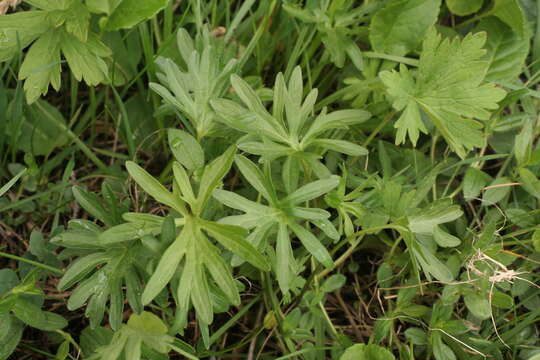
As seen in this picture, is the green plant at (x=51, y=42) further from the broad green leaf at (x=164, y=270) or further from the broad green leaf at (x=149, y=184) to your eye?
the broad green leaf at (x=164, y=270)

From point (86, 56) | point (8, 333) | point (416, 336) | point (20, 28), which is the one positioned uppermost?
point (20, 28)

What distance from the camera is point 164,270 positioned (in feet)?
4.68

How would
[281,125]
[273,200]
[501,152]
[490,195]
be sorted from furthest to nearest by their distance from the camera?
[501,152], [490,195], [281,125], [273,200]

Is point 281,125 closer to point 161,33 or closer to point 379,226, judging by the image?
point 379,226

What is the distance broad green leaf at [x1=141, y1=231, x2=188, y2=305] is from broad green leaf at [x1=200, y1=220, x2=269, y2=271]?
9 cm

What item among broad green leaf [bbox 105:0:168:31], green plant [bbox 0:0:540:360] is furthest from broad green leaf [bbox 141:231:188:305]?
broad green leaf [bbox 105:0:168:31]

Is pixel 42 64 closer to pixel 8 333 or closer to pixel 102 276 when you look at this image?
pixel 102 276

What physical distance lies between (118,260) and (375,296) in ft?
3.13

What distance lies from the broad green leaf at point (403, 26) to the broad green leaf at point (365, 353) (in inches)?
40.9

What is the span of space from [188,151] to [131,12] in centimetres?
55

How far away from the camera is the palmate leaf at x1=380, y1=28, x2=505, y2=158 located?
1.74 meters

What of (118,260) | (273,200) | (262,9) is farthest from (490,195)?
(118,260)

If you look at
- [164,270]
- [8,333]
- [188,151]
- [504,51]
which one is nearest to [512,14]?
[504,51]

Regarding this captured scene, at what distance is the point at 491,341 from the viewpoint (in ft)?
6.23
